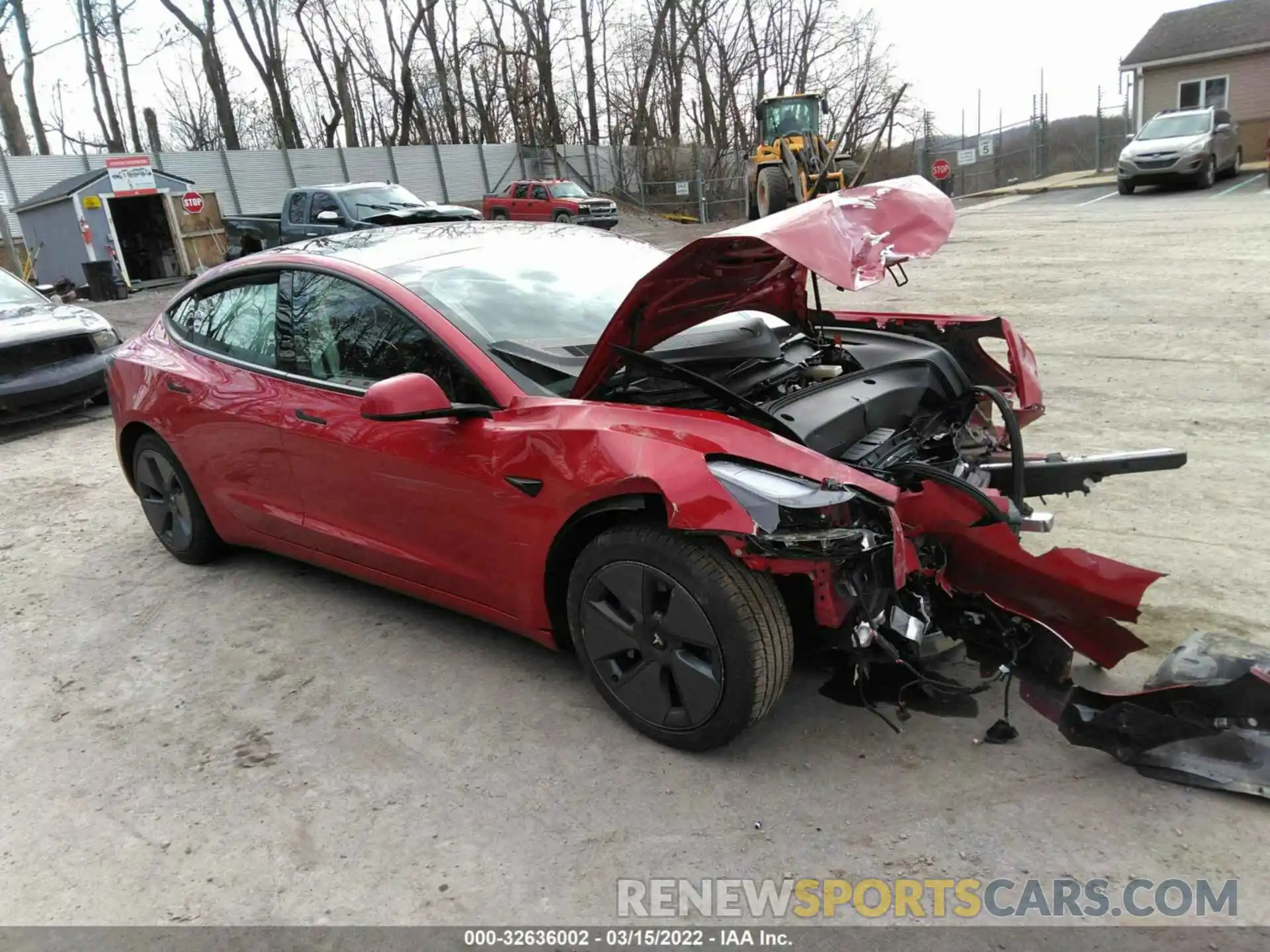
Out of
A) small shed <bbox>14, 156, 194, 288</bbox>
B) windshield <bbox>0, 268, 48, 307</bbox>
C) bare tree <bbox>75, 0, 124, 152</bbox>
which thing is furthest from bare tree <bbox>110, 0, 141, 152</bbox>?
windshield <bbox>0, 268, 48, 307</bbox>

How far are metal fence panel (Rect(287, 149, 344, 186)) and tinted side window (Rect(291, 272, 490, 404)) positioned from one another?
91.9 feet

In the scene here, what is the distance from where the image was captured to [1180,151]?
2031 centimetres

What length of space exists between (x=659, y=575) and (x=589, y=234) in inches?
89.8

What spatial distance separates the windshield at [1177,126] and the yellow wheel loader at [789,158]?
6.95 m

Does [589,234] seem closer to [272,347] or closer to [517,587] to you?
[272,347]

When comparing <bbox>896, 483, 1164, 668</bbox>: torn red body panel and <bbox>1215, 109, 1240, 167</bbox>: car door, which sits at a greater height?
<bbox>1215, 109, 1240, 167</bbox>: car door

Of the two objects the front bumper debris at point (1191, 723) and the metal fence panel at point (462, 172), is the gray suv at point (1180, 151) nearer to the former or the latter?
the front bumper debris at point (1191, 723)

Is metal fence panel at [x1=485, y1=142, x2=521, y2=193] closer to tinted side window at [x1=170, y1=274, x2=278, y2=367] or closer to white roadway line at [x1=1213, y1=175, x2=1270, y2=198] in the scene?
white roadway line at [x1=1213, y1=175, x2=1270, y2=198]

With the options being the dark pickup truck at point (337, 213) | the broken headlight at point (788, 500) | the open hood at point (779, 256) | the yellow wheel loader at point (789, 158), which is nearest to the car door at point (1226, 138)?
the yellow wheel loader at point (789, 158)

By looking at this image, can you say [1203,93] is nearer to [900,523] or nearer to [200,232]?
[200,232]

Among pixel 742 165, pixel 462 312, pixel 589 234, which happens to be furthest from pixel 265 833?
pixel 742 165

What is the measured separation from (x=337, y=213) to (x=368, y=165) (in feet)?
55.6

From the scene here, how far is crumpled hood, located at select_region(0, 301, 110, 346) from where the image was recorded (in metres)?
7.73

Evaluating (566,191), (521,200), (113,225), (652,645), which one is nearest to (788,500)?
(652,645)
